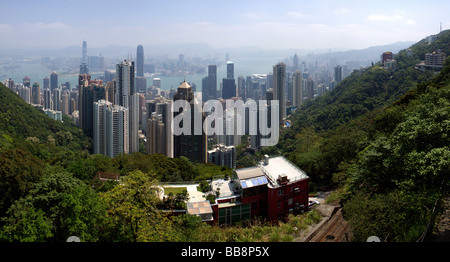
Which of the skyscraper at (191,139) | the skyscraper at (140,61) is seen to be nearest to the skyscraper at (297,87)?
the skyscraper at (140,61)

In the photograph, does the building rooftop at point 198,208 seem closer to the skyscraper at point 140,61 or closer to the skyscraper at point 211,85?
the skyscraper at point 211,85

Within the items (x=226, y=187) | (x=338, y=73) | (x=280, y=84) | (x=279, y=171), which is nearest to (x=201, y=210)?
(x=226, y=187)

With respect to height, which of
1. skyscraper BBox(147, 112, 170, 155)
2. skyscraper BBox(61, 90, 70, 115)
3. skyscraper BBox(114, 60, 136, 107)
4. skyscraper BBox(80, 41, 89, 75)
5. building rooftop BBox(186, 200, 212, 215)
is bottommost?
skyscraper BBox(147, 112, 170, 155)

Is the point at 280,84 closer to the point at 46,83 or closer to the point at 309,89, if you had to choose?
the point at 309,89

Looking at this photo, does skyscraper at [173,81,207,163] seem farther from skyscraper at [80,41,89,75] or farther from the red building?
skyscraper at [80,41,89,75]

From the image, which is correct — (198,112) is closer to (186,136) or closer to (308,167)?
(186,136)

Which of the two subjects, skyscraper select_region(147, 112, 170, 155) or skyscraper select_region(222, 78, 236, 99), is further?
skyscraper select_region(222, 78, 236, 99)

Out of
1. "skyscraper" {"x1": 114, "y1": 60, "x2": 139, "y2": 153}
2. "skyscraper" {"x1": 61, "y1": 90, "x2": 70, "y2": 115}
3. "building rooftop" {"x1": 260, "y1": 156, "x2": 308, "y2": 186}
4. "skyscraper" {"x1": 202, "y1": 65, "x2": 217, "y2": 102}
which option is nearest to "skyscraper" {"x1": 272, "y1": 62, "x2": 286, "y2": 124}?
"skyscraper" {"x1": 202, "y1": 65, "x2": 217, "y2": 102}
